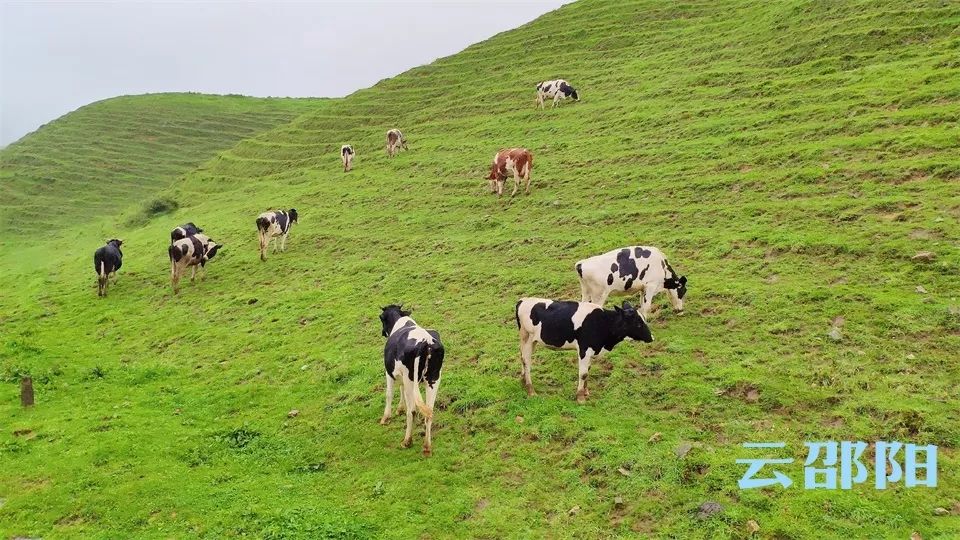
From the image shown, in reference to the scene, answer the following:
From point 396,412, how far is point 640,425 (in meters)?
4.20

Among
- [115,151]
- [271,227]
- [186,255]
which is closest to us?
[186,255]

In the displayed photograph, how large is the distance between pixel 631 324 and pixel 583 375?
1282 millimetres

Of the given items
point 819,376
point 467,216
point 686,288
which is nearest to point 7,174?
point 467,216

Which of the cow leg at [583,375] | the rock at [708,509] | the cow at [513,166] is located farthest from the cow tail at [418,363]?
the cow at [513,166]

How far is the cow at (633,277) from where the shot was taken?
12.7 metres

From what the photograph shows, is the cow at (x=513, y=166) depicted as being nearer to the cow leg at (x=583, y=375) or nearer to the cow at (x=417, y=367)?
the cow leg at (x=583, y=375)

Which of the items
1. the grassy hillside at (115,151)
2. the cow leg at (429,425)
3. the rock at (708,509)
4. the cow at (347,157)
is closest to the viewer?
the rock at (708,509)

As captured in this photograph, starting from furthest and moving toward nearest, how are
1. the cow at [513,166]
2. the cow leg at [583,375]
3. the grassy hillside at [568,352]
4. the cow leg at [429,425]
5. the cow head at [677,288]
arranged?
1. the cow at [513,166]
2. the cow head at [677,288]
3. the cow leg at [583,375]
4. the cow leg at [429,425]
5. the grassy hillside at [568,352]

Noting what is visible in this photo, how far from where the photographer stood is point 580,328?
1035 cm

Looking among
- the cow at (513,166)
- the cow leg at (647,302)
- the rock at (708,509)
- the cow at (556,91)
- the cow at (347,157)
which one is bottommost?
the rock at (708,509)

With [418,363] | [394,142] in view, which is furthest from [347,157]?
[418,363]

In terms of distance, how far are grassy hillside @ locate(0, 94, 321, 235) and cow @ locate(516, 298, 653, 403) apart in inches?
1710

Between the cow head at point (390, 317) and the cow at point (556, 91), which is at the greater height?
the cow at point (556, 91)

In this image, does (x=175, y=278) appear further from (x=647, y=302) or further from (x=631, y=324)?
(x=631, y=324)
